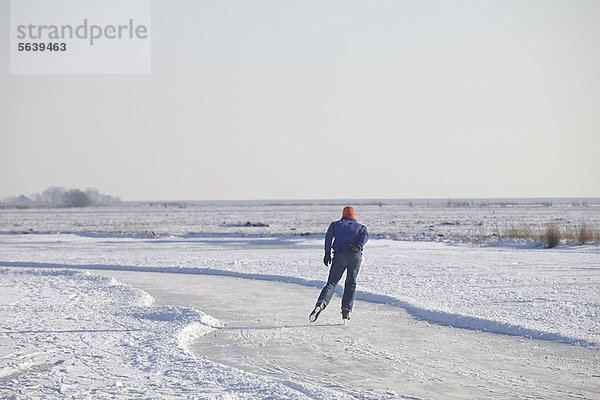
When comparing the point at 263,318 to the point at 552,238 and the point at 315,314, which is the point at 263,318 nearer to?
the point at 315,314

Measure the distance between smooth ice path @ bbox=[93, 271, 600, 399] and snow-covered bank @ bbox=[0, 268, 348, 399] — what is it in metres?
0.44

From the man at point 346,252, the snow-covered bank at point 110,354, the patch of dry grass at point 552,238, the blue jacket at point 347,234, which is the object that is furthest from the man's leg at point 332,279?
the patch of dry grass at point 552,238

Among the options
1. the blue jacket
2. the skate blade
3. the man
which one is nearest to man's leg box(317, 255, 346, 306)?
the man

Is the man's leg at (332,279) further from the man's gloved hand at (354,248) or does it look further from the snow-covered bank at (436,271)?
the snow-covered bank at (436,271)

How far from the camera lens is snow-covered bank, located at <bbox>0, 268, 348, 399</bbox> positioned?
6.21 metres

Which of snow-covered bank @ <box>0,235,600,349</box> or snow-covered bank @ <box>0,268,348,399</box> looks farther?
snow-covered bank @ <box>0,235,600,349</box>

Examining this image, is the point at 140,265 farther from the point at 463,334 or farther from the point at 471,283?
the point at 463,334

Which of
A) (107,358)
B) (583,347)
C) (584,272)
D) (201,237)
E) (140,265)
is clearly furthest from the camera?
(201,237)

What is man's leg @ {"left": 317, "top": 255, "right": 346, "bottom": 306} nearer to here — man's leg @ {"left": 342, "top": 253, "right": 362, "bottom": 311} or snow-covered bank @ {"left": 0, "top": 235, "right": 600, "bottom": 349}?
man's leg @ {"left": 342, "top": 253, "right": 362, "bottom": 311}

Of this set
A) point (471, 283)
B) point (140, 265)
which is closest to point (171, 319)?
point (471, 283)

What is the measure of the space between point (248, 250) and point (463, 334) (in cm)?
1765

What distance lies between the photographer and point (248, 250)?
1033 inches

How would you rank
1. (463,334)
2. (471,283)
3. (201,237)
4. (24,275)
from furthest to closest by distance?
(201,237) < (24,275) < (471,283) < (463,334)

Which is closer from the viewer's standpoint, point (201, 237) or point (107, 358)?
point (107, 358)
